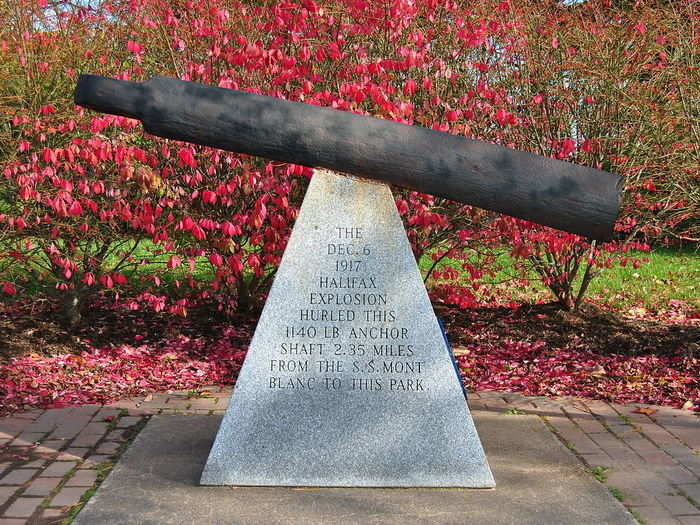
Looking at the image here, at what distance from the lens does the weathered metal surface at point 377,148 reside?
4.11 metres

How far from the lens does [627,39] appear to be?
7.54m

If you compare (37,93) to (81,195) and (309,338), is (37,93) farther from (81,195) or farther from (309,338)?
(309,338)

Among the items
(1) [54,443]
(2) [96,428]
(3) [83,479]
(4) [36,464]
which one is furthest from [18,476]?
(2) [96,428]

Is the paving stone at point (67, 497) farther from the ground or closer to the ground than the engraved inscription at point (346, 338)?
closer to the ground

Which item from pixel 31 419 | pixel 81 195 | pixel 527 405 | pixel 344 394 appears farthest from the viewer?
pixel 81 195

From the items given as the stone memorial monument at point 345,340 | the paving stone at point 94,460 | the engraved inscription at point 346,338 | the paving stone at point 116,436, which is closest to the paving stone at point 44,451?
the paving stone at point 94,460

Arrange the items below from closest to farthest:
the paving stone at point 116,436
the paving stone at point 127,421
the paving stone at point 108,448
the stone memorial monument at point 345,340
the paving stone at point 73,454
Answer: the stone memorial monument at point 345,340 < the paving stone at point 73,454 < the paving stone at point 108,448 < the paving stone at point 116,436 < the paving stone at point 127,421

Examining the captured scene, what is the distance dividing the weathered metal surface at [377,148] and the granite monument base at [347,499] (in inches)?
53.0

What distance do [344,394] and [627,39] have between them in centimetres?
484

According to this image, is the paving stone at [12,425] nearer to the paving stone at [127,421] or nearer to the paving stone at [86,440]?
the paving stone at [86,440]

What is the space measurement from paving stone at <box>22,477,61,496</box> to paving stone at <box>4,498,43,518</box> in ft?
0.26

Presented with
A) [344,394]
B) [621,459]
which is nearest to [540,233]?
[621,459]

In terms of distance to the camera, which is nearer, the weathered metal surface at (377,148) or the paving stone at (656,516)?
the paving stone at (656,516)

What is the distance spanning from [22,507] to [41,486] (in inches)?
11.0
